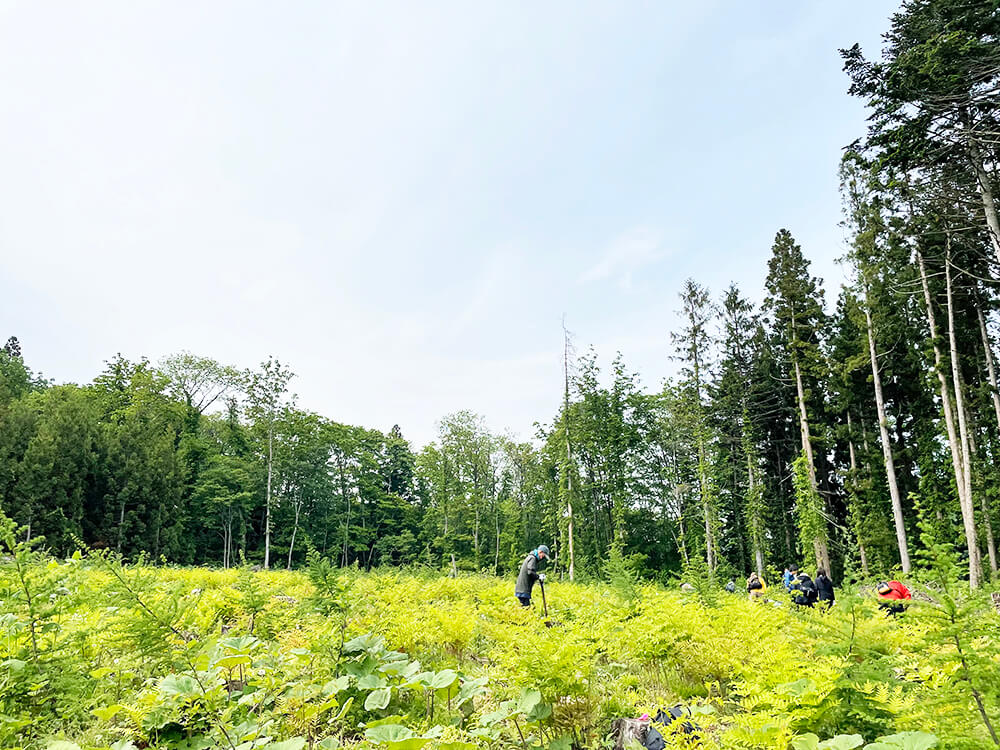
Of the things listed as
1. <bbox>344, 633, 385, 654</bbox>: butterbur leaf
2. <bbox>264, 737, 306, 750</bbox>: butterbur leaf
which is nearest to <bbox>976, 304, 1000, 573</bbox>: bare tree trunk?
<bbox>344, 633, 385, 654</bbox>: butterbur leaf

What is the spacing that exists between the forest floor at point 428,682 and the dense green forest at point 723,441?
429 cm

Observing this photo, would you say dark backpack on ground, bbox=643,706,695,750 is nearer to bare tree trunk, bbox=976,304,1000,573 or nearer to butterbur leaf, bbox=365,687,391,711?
butterbur leaf, bbox=365,687,391,711

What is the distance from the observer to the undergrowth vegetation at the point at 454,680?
97.8 inches

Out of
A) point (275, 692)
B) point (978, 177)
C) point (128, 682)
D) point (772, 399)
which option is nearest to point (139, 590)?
point (128, 682)

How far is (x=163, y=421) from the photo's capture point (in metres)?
36.3

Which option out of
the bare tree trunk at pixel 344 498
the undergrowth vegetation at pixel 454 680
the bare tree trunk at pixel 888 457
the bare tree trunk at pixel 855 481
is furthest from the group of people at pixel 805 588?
the bare tree trunk at pixel 344 498

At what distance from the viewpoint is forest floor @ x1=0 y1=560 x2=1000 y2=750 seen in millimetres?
2707

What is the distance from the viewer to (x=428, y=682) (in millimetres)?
3270

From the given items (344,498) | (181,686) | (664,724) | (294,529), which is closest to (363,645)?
(181,686)

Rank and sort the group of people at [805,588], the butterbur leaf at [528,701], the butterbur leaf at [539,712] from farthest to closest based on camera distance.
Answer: the group of people at [805,588], the butterbur leaf at [539,712], the butterbur leaf at [528,701]

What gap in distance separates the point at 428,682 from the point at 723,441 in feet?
93.2

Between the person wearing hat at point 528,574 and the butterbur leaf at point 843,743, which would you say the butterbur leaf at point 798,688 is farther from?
the person wearing hat at point 528,574

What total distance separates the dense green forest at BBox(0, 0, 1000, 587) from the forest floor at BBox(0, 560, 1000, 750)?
429cm

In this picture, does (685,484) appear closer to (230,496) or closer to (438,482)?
(438,482)
